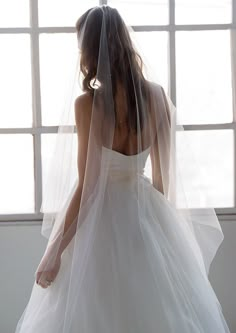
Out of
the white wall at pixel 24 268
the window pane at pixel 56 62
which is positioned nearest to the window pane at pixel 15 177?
the white wall at pixel 24 268

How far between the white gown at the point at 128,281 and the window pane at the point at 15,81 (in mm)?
793

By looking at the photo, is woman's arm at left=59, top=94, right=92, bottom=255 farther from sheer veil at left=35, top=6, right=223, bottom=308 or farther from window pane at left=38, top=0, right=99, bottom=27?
window pane at left=38, top=0, right=99, bottom=27

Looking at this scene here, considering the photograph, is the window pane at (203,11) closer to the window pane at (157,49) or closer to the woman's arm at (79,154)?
the window pane at (157,49)

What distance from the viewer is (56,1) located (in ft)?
6.30

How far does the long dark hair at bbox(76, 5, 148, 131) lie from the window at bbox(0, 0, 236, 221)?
2.06 feet

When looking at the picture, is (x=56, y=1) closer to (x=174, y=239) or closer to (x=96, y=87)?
(x=96, y=87)

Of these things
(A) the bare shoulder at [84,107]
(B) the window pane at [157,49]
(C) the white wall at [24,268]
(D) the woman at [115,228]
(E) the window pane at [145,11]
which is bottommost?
(C) the white wall at [24,268]

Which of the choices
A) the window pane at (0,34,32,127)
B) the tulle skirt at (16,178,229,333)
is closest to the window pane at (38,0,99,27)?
the window pane at (0,34,32,127)

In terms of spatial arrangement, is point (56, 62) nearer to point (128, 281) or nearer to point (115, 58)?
point (115, 58)

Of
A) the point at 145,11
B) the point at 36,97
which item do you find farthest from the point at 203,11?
the point at 36,97

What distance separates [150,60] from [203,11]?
11.2 inches

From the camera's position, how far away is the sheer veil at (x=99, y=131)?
1.25m

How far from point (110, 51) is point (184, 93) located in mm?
743

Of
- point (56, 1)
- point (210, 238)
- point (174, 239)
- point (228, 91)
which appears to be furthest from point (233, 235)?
point (56, 1)
